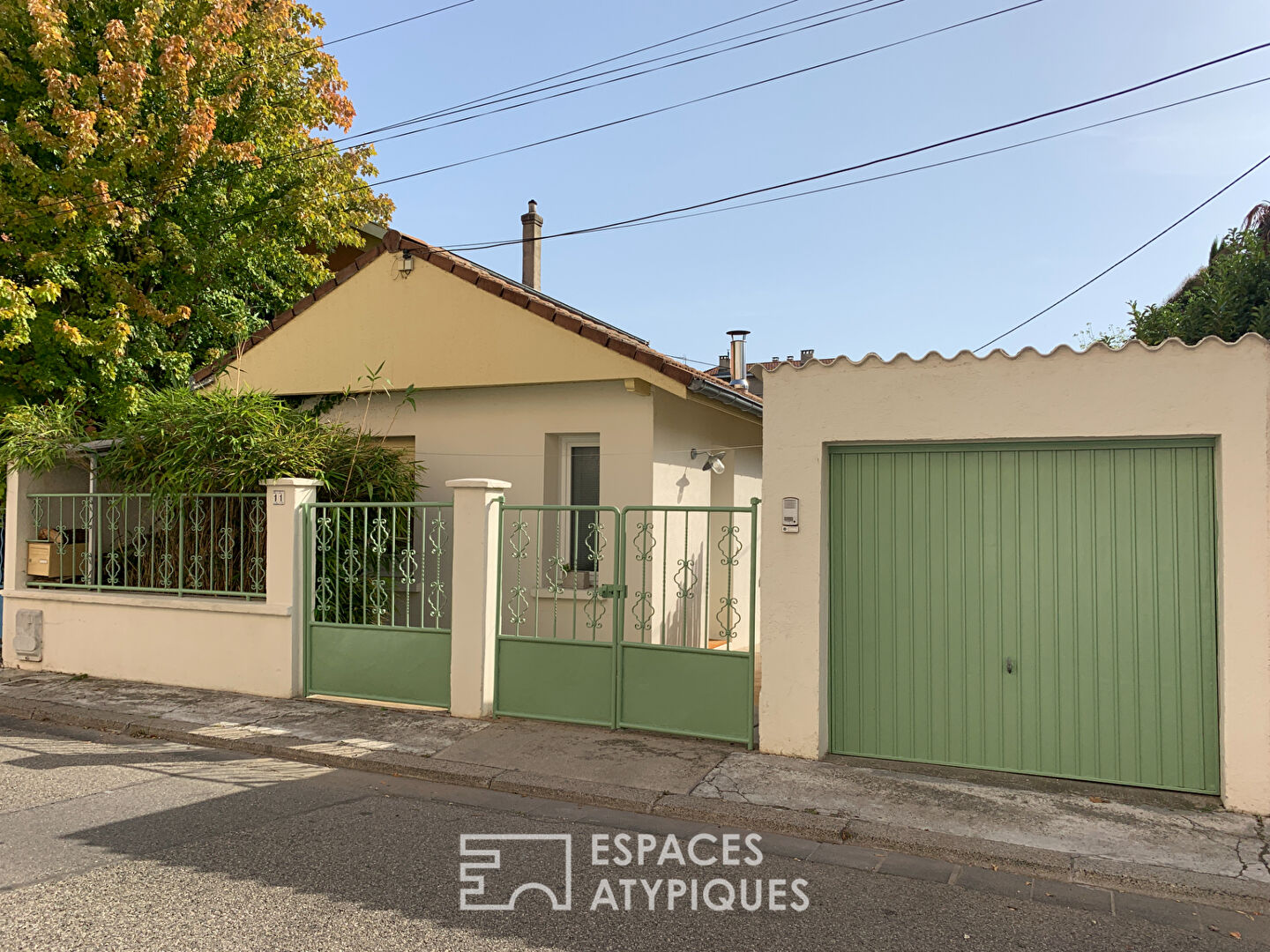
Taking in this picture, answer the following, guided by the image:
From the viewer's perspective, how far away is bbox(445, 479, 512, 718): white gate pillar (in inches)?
296

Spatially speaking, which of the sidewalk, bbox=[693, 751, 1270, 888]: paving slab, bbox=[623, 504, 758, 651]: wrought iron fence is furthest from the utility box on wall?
bbox=[693, 751, 1270, 888]: paving slab

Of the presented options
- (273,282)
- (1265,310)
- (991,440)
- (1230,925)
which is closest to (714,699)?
(991,440)

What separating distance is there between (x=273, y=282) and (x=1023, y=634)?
1427cm

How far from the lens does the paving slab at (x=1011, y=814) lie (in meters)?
4.79

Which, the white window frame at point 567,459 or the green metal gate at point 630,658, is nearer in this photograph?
the green metal gate at point 630,658

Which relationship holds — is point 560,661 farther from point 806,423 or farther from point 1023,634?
point 1023,634

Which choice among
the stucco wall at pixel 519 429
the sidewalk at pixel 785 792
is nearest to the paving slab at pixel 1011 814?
the sidewalk at pixel 785 792

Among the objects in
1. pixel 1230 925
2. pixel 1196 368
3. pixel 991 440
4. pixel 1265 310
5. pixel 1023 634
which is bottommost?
pixel 1230 925

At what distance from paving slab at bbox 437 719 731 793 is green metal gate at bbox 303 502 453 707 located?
101 cm

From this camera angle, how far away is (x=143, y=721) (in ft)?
24.8

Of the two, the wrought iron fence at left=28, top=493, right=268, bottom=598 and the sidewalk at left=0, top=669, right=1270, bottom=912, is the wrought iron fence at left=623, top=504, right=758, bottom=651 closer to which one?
the sidewalk at left=0, top=669, right=1270, bottom=912

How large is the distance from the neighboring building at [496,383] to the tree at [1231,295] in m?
6.43

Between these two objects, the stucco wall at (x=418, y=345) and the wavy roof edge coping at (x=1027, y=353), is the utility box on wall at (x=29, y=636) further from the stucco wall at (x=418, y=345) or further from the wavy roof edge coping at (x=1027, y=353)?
the wavy roof edge coping at (x=1027, y=353)

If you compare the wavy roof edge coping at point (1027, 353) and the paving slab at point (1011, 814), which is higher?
the wavy roof edge coping at point (1027, 353)
